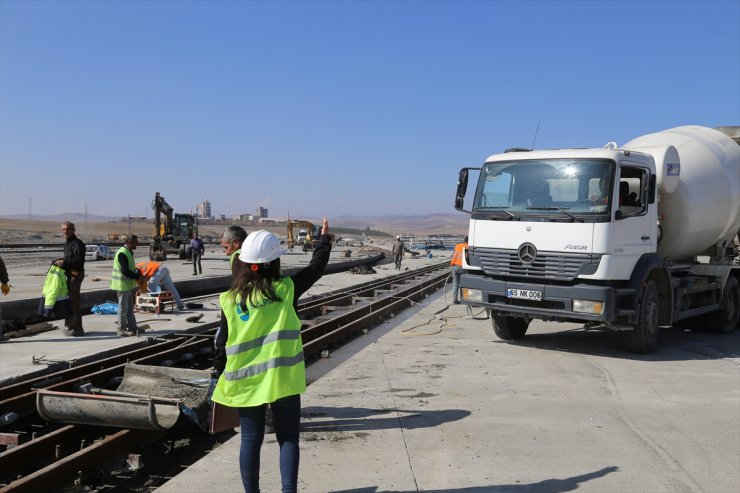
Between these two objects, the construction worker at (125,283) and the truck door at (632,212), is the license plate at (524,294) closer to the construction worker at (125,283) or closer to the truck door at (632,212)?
the truck door at (632,212)

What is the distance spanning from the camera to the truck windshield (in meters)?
9.38

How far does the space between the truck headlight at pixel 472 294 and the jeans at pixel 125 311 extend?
5.68 meters

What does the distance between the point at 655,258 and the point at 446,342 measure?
3682 millimetres

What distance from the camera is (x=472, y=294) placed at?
10492 mm

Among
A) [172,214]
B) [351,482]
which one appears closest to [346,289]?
[351,482]

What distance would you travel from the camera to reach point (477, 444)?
5.69 metres

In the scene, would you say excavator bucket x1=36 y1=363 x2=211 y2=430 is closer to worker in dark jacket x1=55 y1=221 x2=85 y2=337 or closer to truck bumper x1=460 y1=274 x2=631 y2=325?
truck bumper x1=460 y1=274 x2=631 y2=325

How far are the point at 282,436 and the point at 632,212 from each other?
23.7 ft

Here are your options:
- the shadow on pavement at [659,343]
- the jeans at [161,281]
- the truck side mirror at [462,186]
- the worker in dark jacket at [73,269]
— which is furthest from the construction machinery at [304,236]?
the truck side mirror at [462,186]

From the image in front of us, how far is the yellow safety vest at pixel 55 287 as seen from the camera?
11.2 meters

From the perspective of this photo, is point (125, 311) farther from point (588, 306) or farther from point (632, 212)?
point (632, 212)

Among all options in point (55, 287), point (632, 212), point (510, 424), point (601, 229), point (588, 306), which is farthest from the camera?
point (55, 287)

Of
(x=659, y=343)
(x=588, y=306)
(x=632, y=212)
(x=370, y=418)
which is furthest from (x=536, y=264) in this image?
(x=370, y=418)

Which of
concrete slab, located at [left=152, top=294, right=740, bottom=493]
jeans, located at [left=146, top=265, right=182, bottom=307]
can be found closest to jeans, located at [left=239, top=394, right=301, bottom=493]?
concrete slab, located at [left=152, top=294, right=740, bottom=493]
